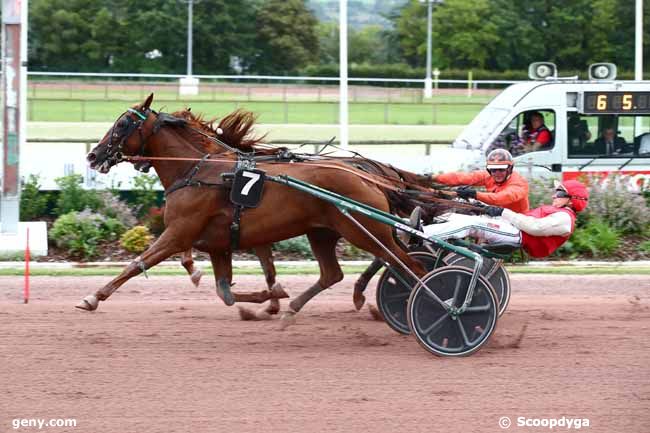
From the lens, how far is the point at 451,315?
750cm

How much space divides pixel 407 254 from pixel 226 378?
6.15 ft

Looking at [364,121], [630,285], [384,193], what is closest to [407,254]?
[384,193]

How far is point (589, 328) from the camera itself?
870cm

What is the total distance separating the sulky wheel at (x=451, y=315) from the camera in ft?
24.7

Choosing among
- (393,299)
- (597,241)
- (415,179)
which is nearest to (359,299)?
(393,299)

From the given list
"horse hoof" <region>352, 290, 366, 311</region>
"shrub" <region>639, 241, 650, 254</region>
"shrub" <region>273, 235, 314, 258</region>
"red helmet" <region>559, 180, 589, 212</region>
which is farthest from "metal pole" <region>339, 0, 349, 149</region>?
"red helmet" <region>559, 180, 589, 212</region>

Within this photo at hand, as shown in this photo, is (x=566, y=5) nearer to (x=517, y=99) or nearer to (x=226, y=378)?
(x=517, y=99)

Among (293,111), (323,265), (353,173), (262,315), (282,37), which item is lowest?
(262,315)

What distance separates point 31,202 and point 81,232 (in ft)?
5.07

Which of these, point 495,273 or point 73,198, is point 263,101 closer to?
point 73,198

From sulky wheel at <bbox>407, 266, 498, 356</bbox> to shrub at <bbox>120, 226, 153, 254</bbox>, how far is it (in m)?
5.93

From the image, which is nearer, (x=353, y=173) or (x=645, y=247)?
(x=353, y=173)

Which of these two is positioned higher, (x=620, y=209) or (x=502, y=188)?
(x=502, y=188)

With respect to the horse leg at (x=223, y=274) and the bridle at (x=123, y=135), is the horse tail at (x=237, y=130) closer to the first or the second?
the bridle at (x=123, y=135)
